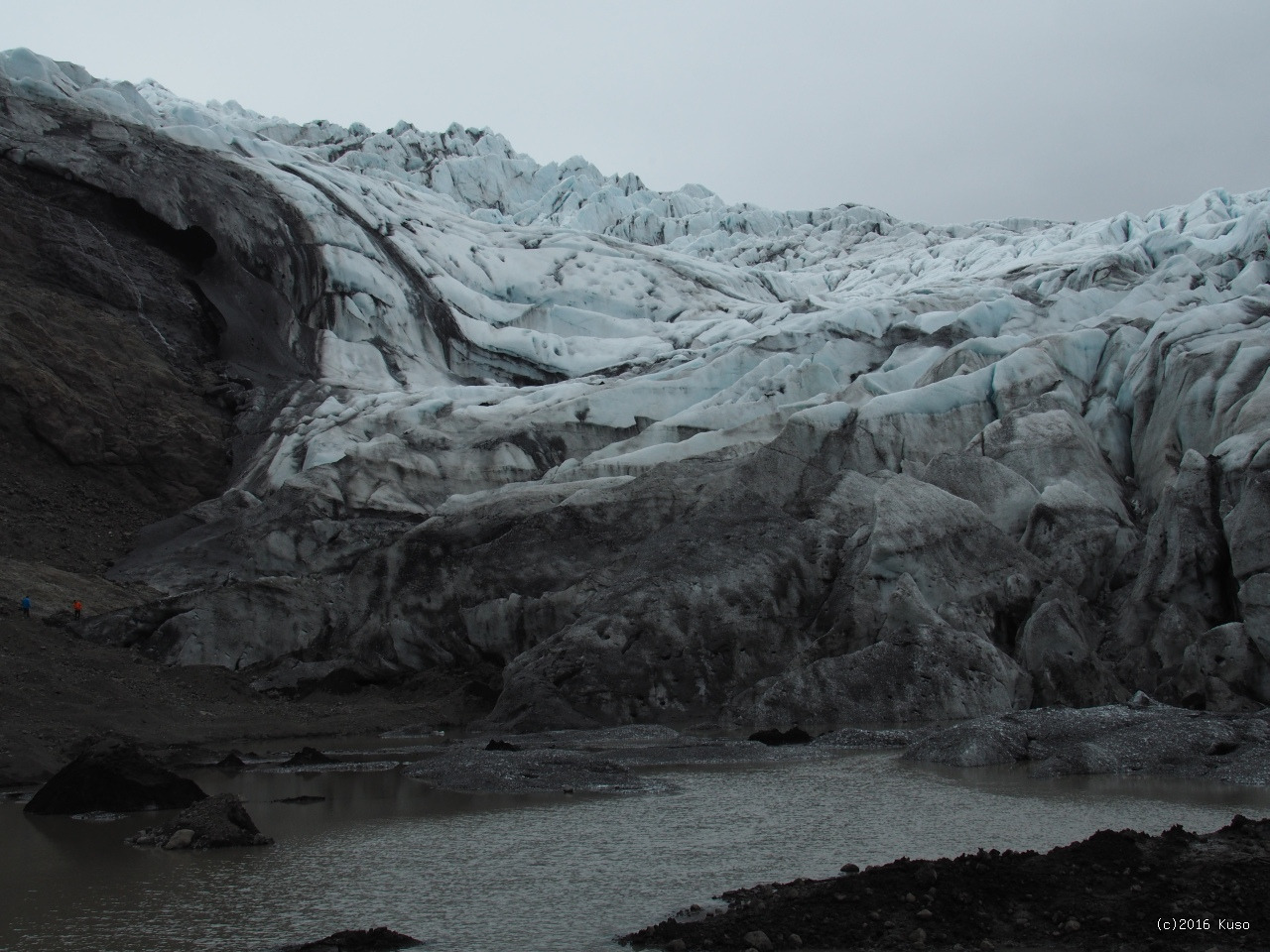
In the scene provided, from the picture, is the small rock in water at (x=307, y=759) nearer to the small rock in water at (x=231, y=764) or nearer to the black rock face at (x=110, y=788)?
the small rock in water at (x=231, y=764)

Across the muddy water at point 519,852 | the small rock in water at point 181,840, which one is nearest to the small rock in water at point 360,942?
the muddy water at point 519,852

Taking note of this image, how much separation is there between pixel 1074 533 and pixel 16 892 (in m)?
20.4

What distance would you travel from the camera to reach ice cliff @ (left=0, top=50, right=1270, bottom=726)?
68.2 feet

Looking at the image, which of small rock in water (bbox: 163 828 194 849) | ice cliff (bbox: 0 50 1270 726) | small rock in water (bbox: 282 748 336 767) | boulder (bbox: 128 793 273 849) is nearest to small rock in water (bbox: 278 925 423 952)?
boulder (bbox: 128 793 273 849)

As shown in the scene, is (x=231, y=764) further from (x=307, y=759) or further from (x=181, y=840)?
(x=181, y=840)

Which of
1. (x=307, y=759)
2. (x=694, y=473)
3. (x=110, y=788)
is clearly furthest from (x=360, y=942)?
(x=694, y=473)

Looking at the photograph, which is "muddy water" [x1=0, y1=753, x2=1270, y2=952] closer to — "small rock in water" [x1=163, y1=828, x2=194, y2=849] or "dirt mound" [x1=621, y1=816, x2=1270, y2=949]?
"small rock in water" [x1=163, y1=828, x2=194, y2=849]

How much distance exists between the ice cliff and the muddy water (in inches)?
296

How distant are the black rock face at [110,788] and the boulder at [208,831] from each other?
1.77 m

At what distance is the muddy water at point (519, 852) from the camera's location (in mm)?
7820

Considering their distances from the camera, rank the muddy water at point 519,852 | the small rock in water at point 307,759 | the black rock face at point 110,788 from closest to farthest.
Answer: the muddy water at point 519,852, the black rock face at point 110,788, the small rock in water at point 307,759

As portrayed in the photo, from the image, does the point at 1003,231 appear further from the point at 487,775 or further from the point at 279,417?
the point at 487,775

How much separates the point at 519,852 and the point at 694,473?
18011mm

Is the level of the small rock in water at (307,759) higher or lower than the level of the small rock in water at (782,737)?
lower
